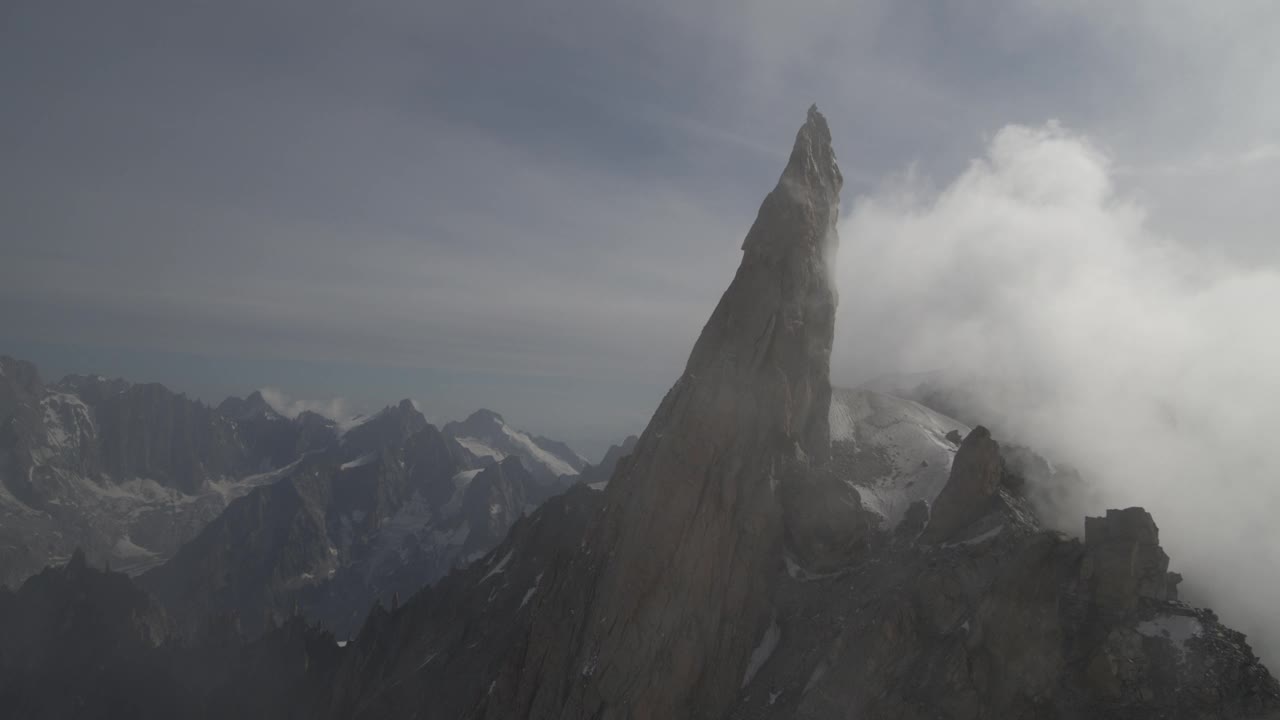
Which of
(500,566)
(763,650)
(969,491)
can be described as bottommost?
(500,566)

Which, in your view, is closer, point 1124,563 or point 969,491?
point 1124,563

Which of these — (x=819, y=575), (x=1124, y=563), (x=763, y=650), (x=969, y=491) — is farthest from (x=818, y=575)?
(x=1124, y=563)

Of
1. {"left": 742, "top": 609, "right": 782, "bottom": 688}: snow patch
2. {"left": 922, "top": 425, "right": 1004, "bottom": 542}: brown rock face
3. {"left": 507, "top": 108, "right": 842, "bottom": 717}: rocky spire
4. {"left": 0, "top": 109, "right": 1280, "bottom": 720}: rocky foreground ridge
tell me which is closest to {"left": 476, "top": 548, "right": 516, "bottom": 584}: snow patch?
{"left": 0, "top": 109, "right": 1280, "bottom": 720}: rocky foreground ridge

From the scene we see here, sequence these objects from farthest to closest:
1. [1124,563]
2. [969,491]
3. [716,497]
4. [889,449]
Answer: [889,449], [716,497], [969,491], [1124,563]

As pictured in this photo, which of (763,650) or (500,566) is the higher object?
(763,650)

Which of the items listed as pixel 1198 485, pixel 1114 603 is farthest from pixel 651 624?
pixel 1198 485

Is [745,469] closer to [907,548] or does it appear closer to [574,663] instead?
[907,548]

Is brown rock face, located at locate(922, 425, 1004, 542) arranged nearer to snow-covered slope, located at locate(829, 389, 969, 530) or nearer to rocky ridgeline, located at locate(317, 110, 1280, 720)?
rocky ridgeline, located at locate(317, 110, 1280, 720)

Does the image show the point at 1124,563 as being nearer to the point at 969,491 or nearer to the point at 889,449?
the point at 969,491
